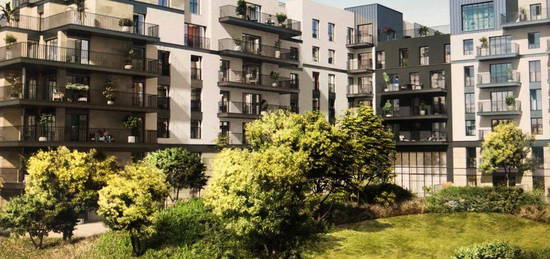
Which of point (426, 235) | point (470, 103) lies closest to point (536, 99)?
point (470, 103)

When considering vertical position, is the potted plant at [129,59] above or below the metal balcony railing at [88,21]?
below

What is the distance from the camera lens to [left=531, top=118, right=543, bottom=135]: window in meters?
59.6

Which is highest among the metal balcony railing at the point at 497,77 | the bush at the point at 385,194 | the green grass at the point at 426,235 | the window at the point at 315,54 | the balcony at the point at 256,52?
the window at the point at 315,54

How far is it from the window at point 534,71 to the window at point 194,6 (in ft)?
114

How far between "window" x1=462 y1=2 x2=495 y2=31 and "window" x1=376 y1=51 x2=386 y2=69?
10430 mm

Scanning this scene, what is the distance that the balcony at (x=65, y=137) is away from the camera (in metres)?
42.5

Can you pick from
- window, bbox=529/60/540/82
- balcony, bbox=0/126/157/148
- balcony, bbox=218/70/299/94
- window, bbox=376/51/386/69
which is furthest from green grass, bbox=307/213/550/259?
window, bbox=376/51/386/69

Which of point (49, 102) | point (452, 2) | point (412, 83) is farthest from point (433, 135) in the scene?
point (49, 102)

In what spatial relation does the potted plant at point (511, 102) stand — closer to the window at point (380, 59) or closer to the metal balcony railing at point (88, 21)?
the window at point (380, 59)

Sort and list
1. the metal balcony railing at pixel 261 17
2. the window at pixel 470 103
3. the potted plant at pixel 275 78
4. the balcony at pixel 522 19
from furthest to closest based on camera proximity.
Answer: the window at pixel 470 103 < the potted plant at pixel 275 78 < the balcony at pixel 522 19 < the metal balcony railing at pixel 261 17

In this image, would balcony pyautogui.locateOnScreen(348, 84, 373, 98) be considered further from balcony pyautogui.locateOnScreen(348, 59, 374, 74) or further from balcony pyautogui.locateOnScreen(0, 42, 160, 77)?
balcony pyautogui.locateOnScreen(0, 42, 160, 77)

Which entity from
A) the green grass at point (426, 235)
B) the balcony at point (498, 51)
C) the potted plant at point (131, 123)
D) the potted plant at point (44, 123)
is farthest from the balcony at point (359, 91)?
the potted plant at point (44, 123)

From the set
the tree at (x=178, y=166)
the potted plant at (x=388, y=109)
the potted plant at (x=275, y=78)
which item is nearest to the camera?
the tree at (x=178, y=166)

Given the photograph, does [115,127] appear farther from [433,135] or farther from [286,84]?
[433,135]
